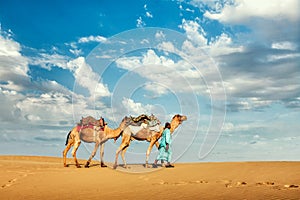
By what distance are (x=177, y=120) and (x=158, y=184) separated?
782cm

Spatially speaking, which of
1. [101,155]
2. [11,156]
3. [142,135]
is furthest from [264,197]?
[11,156]

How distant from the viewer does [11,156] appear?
37.0 metres

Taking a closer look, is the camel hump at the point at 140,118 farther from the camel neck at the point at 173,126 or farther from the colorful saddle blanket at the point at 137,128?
the camel neck at the point at 173,126

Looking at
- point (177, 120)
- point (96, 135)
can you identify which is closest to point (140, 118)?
point (177, 120)

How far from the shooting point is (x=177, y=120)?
20094mm

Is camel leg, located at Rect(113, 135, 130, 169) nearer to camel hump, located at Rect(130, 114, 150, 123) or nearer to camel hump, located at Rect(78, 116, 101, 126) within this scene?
camel hump, located at Rect(130, 114, 150, 123)

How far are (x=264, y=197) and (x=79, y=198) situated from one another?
5335mm

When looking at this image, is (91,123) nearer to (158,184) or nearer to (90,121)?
(90,121)

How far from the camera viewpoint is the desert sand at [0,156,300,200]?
1004cm

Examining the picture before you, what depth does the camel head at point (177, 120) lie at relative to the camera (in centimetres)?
2000

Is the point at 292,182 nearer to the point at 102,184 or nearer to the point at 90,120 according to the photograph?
the point at 102,184

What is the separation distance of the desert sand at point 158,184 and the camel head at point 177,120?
13.9ft

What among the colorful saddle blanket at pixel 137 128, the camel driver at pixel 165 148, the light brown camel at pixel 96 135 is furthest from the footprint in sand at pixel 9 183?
the camel driver at pixel 165 148

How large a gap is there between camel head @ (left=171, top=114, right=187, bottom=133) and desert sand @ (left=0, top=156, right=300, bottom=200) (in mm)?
4239
